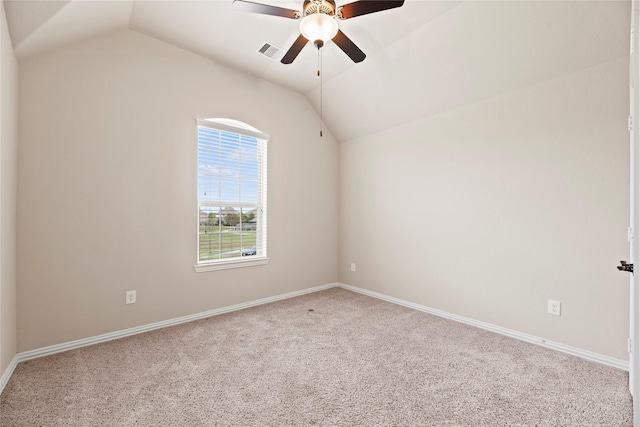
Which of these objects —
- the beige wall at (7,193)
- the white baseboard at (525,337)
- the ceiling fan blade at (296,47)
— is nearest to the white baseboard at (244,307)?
the white baseboard at (525,337)

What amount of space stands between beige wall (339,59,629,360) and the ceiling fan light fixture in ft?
6.39

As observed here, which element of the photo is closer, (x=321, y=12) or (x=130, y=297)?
(x=321, y=12)

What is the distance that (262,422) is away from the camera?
1.71 metres

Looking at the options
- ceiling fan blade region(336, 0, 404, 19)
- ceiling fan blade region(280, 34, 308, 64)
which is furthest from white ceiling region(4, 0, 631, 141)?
ceiling fan blade region(336, 0, 404, 19)

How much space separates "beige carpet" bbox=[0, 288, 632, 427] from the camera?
175 centimetres

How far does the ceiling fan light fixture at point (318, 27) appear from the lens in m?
1.98

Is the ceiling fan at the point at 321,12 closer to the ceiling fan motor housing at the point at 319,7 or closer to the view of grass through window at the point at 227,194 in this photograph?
the ceiling fan motor housing at the point at 319,7

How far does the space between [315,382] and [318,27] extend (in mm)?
→ 2421

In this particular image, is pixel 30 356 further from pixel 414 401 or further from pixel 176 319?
pixel 414 401

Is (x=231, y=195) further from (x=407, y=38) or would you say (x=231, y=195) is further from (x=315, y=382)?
(x=407, y=38)

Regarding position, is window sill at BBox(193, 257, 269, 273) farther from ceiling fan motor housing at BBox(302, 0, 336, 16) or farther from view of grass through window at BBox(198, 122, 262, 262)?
ceiling fan motor housing at BBox(302, 0, 336, 16)

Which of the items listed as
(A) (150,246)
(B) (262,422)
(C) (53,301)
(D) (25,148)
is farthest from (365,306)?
(D) (25,148)

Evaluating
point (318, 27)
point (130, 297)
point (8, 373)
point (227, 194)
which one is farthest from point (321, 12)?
point (8, 373)

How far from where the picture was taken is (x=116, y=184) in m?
2.81
